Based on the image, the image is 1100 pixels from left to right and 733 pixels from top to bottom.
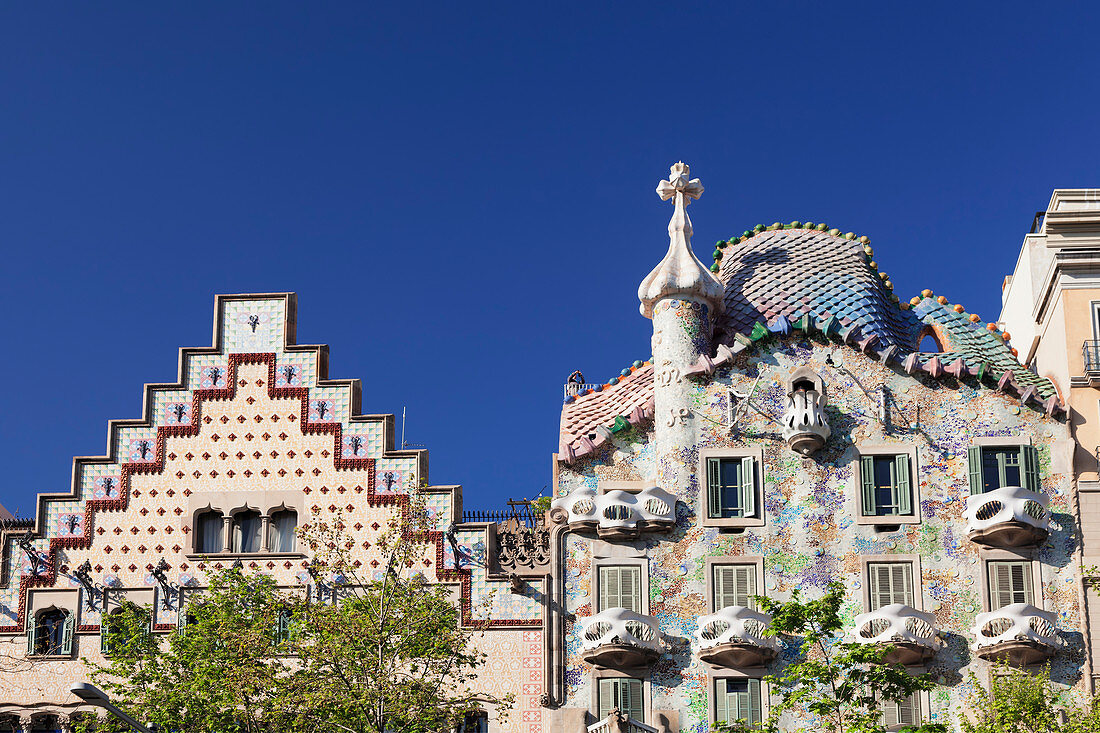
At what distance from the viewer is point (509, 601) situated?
41.8 metres

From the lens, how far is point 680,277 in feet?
144

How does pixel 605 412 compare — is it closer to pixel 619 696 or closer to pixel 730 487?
pixel 730 487

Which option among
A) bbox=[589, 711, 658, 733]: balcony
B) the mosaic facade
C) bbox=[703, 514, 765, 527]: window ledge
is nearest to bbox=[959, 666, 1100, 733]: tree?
bbox=[703, 514, 765, 527]: window ledge

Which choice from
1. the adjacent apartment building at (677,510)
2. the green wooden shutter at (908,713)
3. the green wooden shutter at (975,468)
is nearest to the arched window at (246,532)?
the adjacent apartment building at (677,510)

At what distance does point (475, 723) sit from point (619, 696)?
3.24 meters

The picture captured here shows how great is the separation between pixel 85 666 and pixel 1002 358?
875 inches

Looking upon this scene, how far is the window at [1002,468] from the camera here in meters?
41.9

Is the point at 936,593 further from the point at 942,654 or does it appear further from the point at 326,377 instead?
the point at 326,377

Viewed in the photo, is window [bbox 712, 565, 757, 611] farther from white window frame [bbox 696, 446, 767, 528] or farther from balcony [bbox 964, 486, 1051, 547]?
balcony [bbox 964, 486, 1051, 547]

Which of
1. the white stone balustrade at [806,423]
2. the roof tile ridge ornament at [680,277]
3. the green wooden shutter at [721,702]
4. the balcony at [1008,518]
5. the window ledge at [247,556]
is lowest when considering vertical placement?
the green wooden shutter at [721,702]

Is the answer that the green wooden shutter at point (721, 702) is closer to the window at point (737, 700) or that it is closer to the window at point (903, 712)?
the window at point (737, 700)

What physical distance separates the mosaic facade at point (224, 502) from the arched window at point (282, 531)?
237 millimetres

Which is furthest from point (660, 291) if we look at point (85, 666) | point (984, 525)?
point (85, 666)

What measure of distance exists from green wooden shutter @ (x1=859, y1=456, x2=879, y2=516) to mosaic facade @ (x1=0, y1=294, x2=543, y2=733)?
7.48 metres
